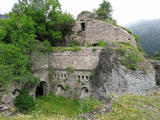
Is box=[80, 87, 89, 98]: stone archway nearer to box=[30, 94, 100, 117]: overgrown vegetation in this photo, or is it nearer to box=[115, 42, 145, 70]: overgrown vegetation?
box=[30, 94, 100, 117]: overgrown vegetation

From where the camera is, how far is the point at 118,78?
1064cm

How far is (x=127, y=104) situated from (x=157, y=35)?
6309 centimetres

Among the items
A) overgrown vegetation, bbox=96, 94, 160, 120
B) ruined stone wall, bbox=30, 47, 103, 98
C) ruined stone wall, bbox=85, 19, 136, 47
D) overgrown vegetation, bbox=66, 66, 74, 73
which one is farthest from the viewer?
ruined stone wall, bbox=85, 19, 136, 47

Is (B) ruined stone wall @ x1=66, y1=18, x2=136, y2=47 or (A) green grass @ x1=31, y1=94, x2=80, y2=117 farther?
(B) ruined stone wall @ x1=66, y1=18, x2=136, y2=47

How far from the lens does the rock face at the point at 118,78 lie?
10.5 meters

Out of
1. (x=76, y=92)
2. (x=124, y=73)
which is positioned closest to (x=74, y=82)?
(x=76, y=92)

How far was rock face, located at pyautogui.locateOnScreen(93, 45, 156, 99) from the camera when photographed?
10.5 m

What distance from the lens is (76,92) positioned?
1413 centimetres

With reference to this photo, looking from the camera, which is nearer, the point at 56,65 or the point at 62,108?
the point at 62,108

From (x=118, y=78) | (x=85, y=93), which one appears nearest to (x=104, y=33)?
(x=118, y=78)

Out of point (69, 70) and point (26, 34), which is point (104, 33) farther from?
point (26, 34)

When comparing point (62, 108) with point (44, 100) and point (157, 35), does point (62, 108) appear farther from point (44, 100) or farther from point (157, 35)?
point (157, 35)

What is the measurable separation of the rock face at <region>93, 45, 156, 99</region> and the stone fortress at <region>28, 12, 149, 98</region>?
1.99 meters

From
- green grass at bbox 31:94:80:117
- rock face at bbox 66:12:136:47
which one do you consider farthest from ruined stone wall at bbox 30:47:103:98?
rock face at bbox 66:12:136:47
